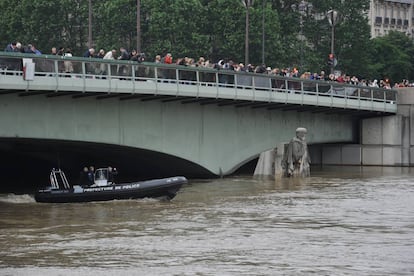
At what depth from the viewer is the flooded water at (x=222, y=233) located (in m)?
31.5

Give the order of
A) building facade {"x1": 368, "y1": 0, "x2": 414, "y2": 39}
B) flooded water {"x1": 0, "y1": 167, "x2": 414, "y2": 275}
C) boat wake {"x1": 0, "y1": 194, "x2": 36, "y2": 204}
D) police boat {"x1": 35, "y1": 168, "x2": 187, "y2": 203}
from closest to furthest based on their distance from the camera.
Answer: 1. flooded water {"x1": 0, "y1": 167, "x2": 414, "y2": 275}
2. police boat {"x1": 35, "y1": 168, "x2": 187, "y2": 203}
3. boat wake {"x1": 0, "y1": 194, "x2": 36, "y2": 204}
4. building facade {"x1": 368, "y1": 0, "x2": 414, "y2": 39}

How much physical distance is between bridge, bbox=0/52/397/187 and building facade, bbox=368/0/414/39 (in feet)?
277

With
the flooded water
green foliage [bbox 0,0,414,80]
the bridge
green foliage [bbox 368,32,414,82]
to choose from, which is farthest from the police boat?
green foliage [bbox 368,32,414,82]

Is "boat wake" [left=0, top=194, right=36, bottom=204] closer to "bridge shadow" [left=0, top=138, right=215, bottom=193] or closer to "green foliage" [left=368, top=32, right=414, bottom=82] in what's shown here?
"bridge shadow" [left=0, top=138, right=215, bottom=193]

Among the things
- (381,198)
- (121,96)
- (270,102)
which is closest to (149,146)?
(121,96)

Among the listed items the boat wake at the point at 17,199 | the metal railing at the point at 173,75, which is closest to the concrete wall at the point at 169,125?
the metal railing at the point at 173,75

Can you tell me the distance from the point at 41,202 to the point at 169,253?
1678cm

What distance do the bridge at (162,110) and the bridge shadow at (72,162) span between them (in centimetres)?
14

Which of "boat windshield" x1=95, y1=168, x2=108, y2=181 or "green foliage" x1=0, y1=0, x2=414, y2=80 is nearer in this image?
"boat windshield" x1=95, y1=168, x2=108, y2=181

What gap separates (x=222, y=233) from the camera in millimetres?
38219

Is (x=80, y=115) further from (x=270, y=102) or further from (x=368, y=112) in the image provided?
(x=368, y=112)

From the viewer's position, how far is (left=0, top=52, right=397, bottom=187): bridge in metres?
49.7

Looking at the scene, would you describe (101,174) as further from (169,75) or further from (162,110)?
(162,110)

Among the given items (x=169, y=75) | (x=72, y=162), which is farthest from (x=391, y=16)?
(x=169, y=75)
